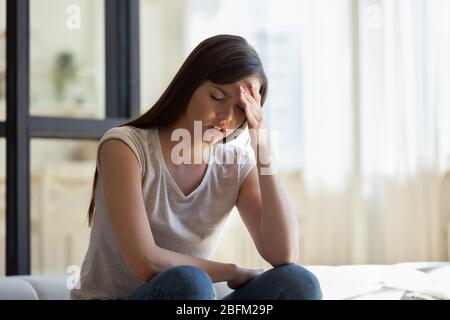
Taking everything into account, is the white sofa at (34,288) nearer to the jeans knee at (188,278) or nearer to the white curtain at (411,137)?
the jeans knee at (188,278)

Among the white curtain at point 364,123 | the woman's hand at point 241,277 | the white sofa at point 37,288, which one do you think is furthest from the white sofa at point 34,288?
the white curtain at point 364,123

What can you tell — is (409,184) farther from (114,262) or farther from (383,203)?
(114,262)

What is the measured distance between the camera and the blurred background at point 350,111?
358 cm

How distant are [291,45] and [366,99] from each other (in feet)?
1.42

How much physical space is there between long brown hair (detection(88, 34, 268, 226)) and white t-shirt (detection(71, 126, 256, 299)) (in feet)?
0.23

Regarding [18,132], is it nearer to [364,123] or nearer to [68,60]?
[68,60]

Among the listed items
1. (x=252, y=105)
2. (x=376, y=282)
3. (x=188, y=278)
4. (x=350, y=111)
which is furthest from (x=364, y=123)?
(x=188, y=278)

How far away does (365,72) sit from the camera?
3652mm

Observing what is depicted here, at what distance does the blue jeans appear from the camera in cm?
135

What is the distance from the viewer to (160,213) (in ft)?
5.19

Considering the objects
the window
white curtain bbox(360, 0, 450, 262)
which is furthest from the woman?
white curtain bbox(360, 0, 450, 262)

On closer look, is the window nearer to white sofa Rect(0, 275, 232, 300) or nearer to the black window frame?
the black window frame

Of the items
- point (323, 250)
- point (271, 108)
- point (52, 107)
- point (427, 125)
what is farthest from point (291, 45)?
point (52, 107)

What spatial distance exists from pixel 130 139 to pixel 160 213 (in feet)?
0.54
